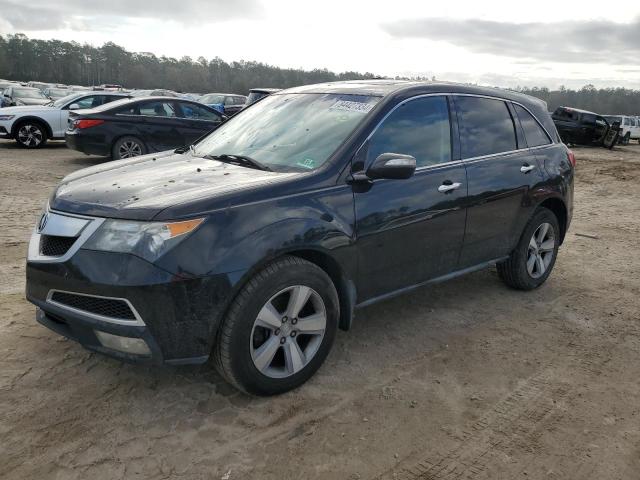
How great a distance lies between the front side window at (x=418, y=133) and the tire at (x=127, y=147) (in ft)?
28.7

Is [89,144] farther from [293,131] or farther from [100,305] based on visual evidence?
[100,305]

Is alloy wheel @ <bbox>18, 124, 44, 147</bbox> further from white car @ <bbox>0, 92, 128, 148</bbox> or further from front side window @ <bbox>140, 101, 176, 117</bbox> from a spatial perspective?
front side window @ <bbox>140, 101, 176, 117</bbox>

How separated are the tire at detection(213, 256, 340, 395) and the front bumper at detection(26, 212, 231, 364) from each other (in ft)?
0.41

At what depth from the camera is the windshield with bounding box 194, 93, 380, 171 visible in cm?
356

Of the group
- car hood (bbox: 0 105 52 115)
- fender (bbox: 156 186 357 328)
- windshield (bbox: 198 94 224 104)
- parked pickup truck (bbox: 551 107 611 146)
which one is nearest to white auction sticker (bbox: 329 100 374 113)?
fender (bbox: 156 186 357 328)

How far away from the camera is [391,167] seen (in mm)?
3324

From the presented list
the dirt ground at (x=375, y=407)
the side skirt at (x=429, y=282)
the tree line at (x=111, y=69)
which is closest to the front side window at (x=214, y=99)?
the dirt ground at (x=375, y=407)

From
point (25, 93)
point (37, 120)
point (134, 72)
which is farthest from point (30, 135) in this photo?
point (134, 72)

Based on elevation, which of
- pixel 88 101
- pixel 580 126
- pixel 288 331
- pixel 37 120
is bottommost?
pixel 288 331

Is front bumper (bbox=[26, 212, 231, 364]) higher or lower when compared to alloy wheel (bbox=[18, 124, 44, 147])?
lower

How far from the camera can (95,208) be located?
9.65 feet

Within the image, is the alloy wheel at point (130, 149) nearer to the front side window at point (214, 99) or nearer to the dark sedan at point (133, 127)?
the dark sedan at point (133, 127)

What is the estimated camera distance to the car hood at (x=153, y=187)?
287 cm

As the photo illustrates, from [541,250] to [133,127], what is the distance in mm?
9008
